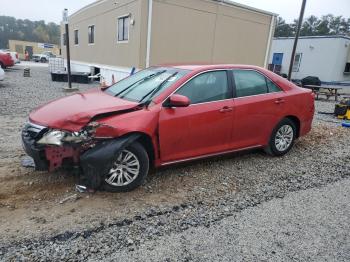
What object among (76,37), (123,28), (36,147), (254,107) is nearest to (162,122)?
(36,147)

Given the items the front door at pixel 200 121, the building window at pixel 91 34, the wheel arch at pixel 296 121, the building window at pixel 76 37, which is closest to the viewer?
the front door at pixel 200 121

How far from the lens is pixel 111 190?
372 cm

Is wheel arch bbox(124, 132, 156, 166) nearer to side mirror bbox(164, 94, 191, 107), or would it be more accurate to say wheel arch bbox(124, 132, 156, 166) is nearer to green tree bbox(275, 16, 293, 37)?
side mirror bbox(164, 94, 191, 107)

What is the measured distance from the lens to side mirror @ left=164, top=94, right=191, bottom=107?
387cm

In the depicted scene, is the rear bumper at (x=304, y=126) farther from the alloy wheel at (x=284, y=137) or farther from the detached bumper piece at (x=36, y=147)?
the detached bumper piece at (x=36, y=147)

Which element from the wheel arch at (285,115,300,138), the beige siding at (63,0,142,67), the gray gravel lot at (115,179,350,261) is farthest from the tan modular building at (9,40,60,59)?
the gray gravel lot at (115,179,350,261)

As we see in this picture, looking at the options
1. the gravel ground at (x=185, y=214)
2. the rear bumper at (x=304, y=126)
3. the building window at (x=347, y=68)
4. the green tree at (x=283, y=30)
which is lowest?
the gravel ground at (x=185, y=214)

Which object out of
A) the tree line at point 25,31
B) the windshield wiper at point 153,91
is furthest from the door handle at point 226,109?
the tree line at point 25,31

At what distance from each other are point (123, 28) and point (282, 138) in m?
10.6

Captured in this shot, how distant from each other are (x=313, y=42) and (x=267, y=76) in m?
20.6

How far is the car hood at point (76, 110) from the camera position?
138 inches

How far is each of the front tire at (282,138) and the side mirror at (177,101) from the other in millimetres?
2104

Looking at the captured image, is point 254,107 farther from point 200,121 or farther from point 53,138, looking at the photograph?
point 53,138

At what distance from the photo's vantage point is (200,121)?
13.9 feet
